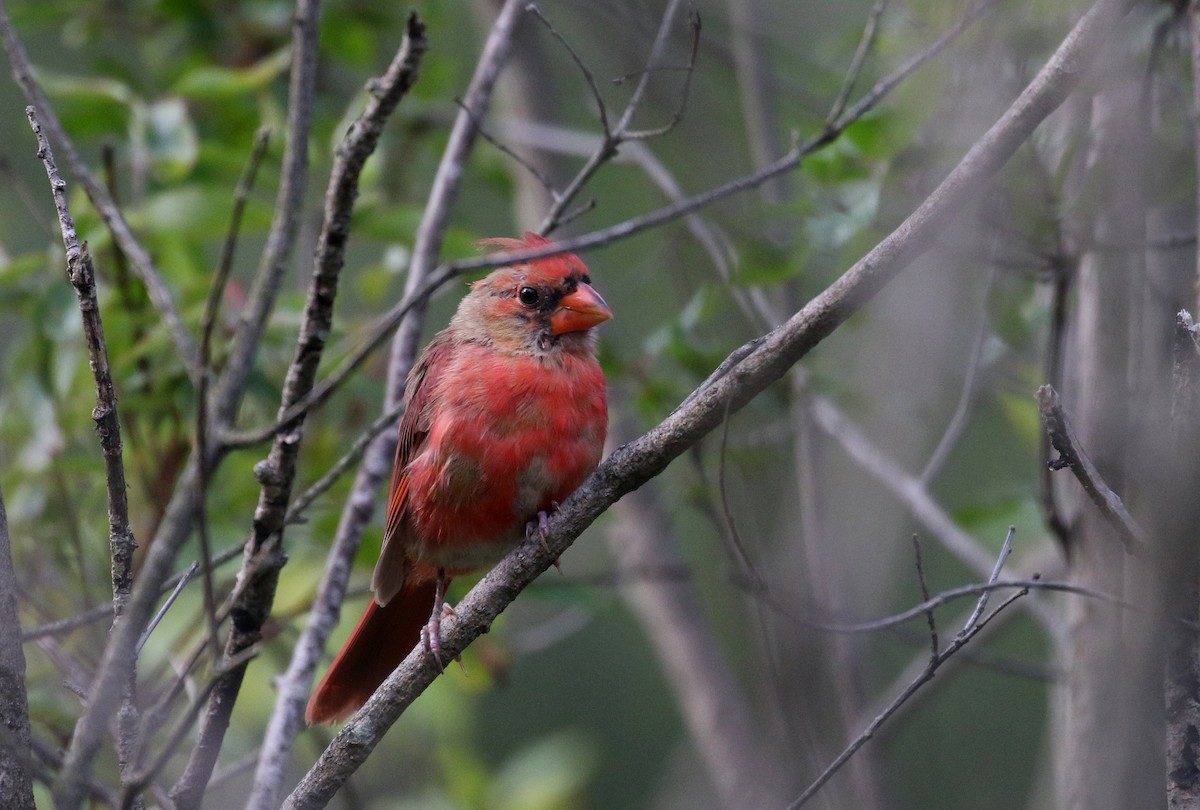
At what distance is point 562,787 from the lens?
4.87 m

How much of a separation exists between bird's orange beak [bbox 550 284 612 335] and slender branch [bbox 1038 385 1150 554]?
5.34ft

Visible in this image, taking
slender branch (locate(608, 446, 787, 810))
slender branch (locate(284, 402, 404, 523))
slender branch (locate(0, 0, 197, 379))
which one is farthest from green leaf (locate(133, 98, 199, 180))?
slender branch (locate(608, 446, 787, 810))

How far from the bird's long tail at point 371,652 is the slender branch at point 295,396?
94cm

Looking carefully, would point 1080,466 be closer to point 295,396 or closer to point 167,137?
point 295,396

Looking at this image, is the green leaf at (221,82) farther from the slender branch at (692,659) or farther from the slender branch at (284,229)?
the slender branch at (692,659)

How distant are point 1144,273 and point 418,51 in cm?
225

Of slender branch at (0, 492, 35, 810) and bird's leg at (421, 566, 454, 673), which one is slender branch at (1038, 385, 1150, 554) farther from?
slender branch at (0, 492, 35, 810)

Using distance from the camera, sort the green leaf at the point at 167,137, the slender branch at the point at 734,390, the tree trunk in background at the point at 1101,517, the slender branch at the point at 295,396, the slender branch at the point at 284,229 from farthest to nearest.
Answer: the green leaf at the point at 167,137 < the tree trunk in background at the point at 1101,517 < the slender branch at the point at 295,396 < the slender branch at the point at 734,390 < the slender branch at the point at 284,229

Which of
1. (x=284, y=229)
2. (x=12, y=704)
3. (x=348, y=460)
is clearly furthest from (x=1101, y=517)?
A: (x=12, y=704)

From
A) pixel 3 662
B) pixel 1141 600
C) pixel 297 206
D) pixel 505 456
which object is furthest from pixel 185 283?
pixel 1141 600

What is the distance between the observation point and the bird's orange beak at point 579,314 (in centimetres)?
355

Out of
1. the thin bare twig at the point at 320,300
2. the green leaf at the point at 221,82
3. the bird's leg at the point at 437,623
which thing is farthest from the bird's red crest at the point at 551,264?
the thin bare twig at the point at 320,300

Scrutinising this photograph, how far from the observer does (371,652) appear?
12.1 feet

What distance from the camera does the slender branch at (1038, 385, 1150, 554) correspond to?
205cm
